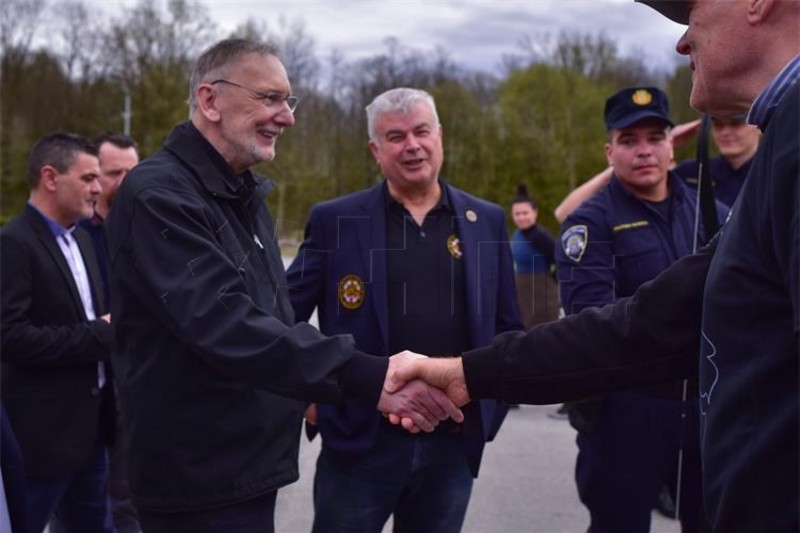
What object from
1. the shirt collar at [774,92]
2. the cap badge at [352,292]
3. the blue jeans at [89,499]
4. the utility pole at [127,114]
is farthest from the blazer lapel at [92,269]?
the utility pole at [127,114]

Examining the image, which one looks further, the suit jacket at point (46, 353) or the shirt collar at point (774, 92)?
the suit jacket at point (46, 353)

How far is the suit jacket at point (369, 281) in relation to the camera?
312cm

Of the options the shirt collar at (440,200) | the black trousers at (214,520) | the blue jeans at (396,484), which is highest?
the shirt collar at (440,200)

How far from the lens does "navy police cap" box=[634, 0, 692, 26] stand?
5.72ft

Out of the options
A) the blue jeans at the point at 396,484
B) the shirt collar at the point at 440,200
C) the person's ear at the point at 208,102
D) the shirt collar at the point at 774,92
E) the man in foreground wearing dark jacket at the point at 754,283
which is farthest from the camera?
the shirt collar at the point at 440,200

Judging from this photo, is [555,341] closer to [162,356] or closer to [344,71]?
[162,356]

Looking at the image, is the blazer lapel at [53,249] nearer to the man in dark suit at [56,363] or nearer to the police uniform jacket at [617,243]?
the man in dark suit at [56,363]

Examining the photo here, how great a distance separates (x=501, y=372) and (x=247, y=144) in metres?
1.08

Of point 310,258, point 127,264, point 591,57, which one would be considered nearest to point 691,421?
point 310,258

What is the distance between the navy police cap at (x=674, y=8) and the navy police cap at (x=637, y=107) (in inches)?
66.1

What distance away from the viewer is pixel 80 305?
12.5 ft

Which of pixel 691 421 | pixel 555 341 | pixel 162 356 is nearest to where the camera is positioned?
pixel 555 341

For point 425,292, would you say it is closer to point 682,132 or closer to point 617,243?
point 617,243

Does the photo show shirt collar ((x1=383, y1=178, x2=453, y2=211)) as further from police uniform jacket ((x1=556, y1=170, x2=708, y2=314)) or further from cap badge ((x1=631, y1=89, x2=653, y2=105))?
cap badge ((x1=631, y1=89, x2=653, y2=105))
